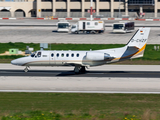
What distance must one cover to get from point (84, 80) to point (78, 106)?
1028 centimetres

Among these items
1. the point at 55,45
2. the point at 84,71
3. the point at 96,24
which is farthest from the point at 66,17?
the point at 84,71

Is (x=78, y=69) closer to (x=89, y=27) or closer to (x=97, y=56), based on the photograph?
(x=97, y=56)

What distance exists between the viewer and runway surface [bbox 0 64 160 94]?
2895cm

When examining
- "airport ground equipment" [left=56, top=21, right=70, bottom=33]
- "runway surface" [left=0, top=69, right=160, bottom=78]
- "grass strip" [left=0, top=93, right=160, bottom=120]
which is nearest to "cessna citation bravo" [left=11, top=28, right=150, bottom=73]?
"runway surface" [left=0, top=69, right=160, bottom=78]

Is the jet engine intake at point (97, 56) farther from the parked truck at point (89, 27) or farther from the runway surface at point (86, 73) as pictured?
the parked truck at point (89, 27)

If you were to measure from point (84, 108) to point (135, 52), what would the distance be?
15.5m

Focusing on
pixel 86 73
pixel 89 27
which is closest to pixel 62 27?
pixel 89 27

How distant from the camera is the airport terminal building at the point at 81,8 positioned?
134 metres

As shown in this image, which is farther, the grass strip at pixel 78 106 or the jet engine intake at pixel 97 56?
the jet engine intake at pixel 97 56

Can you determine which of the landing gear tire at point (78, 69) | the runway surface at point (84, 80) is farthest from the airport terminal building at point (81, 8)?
the landing gear tire at point (78, 69)

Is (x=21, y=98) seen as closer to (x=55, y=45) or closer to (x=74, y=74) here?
(x=74, y=74)

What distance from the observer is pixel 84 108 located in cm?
2223

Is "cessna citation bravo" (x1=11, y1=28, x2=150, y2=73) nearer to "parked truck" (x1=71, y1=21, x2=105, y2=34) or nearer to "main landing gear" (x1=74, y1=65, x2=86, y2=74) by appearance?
"main landing gear" (x1=74, y1=65, x2=86, y2=74)

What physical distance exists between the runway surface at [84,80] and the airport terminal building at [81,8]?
91.0 metres
